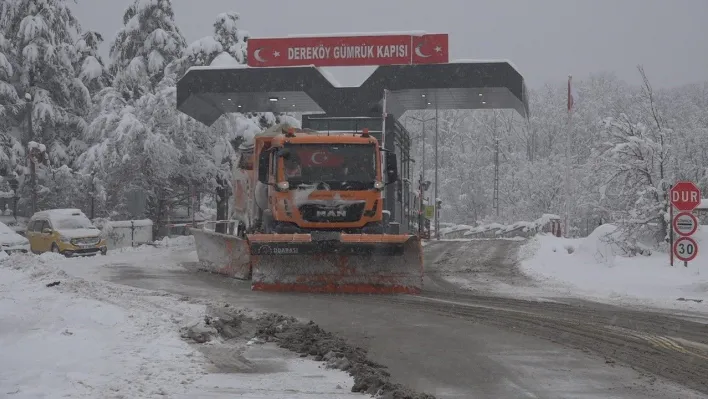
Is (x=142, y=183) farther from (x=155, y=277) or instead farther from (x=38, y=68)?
(x=155, y=277)

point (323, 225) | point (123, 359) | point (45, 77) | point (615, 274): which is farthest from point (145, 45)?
point (123, 359)

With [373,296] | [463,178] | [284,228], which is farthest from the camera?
[463,178]

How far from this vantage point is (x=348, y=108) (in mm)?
28266

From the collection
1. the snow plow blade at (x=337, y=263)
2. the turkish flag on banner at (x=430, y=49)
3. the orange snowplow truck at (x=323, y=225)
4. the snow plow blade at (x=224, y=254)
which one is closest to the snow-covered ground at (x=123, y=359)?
the snow plow blade at (x=337, y=263)

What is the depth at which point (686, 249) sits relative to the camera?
55.4 ft

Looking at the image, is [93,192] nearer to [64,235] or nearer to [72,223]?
[72,223]

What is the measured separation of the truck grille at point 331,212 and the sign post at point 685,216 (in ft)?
21.1

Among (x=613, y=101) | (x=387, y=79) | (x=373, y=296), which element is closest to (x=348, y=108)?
(x=387, y=79)

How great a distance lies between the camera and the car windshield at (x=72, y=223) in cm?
2728

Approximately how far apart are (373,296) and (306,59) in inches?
642

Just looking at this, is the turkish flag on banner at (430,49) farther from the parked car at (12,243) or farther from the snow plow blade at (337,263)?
the snow plow blade at (337,263)

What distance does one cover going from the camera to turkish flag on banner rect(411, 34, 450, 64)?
2745 cm

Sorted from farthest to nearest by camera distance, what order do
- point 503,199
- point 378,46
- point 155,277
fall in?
point 503,199 → point 378,46 → point 155,277

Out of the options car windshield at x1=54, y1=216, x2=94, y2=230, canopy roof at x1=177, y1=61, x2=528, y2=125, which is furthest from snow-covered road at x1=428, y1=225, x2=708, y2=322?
car windshield at x1=54, y1=216, x2=94, y2=230
